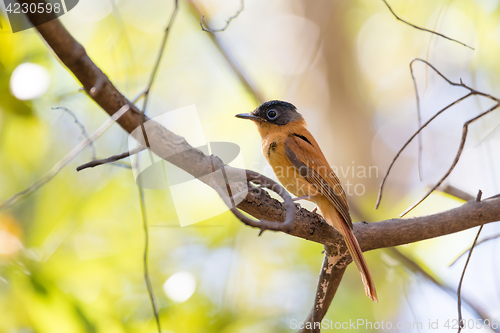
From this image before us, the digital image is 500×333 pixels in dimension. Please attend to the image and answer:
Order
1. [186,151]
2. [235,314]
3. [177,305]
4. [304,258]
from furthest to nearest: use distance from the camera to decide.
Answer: [304,258], [235,314], [177,305], [186,151]

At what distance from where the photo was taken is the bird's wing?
353 cm

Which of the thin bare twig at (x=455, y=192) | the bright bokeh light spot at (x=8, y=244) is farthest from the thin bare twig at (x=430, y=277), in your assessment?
the bright bokeh light spot at (x=8, y=244)

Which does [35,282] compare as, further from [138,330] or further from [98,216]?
[98,216]

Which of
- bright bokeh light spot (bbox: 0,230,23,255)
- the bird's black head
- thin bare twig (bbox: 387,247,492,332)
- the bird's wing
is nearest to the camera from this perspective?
bright bokeh light spot (bbox: 0,230,23,255)

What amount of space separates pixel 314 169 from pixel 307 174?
110 millimetres

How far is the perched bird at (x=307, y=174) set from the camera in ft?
10.7

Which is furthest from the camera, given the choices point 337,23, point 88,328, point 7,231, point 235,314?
point 337,23

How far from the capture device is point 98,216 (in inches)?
151

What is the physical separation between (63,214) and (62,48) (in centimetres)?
230

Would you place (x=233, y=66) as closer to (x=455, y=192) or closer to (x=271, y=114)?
(x=271, y=114)

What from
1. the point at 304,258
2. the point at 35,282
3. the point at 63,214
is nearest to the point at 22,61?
the point at 63,214

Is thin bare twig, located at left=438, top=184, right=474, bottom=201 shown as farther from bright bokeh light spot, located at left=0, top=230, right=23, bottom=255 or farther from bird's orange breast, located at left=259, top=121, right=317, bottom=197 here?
bright bokeh light spot, located at left=0, top=230, right=23, bottom=255

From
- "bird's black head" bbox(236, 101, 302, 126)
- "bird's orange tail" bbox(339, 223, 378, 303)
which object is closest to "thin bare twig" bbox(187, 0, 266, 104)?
"bird's black head" bbox(236, 101, 302, 126)

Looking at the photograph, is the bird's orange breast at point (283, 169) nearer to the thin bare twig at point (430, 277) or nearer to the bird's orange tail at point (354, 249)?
the bird's orange tail at point (354, 249)
